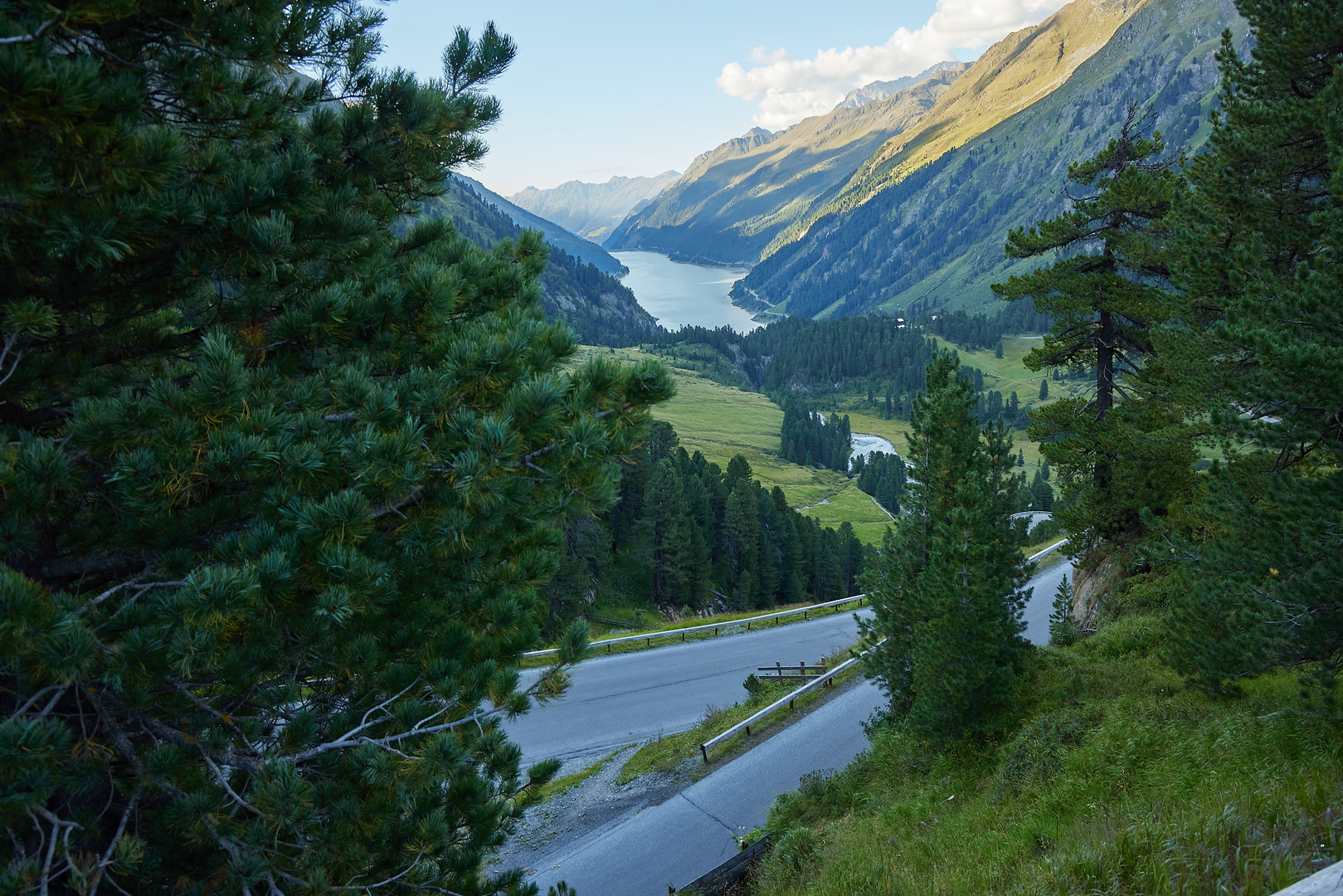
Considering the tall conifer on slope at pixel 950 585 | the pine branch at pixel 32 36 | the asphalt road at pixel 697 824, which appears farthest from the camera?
the asphalt road at pixel 697 824

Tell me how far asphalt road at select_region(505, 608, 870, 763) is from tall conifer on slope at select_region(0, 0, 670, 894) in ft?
40.7

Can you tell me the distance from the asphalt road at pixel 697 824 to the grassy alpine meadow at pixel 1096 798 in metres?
1.62

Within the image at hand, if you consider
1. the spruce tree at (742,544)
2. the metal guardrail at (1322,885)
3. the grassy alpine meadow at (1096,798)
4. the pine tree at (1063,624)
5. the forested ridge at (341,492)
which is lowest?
the spruce tree at (742,544)

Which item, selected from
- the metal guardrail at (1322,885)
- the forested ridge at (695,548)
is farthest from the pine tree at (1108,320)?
the forested ridge at (695,548)

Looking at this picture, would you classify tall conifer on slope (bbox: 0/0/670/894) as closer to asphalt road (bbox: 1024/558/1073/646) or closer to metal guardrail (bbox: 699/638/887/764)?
metal guardrail (bbox: 699/638/887/764)

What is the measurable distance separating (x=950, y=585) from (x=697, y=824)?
790 centimetres

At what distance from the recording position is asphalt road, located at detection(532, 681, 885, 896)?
531 inches

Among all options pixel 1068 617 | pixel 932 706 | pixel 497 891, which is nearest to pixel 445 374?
pixel 497 891

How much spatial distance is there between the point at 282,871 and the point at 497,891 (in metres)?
2.10

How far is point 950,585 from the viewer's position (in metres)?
12.5

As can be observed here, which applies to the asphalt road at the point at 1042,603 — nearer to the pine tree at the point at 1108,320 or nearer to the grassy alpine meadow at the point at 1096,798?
the pine tree at the point at 1108,320

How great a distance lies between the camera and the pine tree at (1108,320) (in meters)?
15.5

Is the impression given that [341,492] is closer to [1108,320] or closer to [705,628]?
[1108,320]

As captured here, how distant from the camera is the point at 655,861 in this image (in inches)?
550
